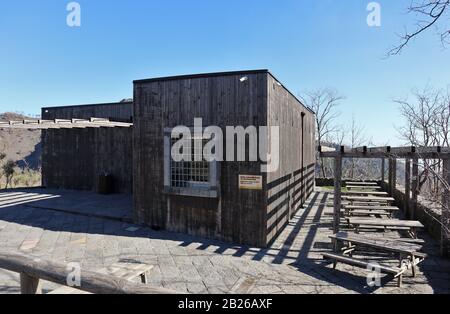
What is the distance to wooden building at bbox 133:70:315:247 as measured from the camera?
7613 millimetres

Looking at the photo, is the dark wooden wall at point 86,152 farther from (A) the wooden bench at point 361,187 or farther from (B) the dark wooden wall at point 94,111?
(A) the wooden bench at point 361,187

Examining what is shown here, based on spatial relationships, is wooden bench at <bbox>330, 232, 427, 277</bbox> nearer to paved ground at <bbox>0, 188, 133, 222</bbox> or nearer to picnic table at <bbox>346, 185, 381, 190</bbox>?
paved ground at <bbox>0, 188, 133, 222</bbox>

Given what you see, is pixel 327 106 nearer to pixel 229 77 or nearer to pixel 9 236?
pixel 229 77

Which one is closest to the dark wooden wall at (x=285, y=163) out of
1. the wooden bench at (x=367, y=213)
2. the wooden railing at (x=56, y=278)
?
the wooden bench at (x=367, y=213)

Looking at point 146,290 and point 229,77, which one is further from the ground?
point 229,77

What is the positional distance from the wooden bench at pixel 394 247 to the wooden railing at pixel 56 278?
5.03 meters

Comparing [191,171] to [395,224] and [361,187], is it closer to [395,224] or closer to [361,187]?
[395,224]

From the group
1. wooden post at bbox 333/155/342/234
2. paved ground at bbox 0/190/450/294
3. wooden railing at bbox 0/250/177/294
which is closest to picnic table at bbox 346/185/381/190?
paved ground at bbox 0/190/450/294

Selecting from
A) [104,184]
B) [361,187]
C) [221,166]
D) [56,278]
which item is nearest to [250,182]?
[221,166]

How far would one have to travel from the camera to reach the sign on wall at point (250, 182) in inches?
299

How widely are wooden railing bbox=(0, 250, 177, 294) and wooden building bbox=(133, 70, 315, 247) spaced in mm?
4999

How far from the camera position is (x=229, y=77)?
7.82 meters
